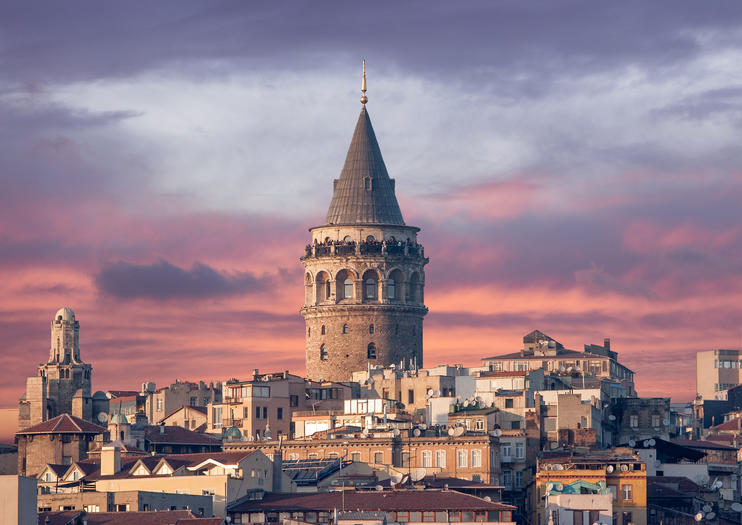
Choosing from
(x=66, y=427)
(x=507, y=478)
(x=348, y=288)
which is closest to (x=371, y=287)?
(x=348, y=288)

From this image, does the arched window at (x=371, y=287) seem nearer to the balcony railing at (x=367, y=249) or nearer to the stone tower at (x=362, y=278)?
the stone tower at (x=362, y=278)

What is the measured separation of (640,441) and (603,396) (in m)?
6.07

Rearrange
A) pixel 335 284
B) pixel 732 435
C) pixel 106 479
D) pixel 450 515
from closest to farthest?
pixel 450 515 < pixel 106 479 < pixel 335 284 < pixel 732 435

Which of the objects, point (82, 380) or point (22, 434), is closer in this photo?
point (22, 434)

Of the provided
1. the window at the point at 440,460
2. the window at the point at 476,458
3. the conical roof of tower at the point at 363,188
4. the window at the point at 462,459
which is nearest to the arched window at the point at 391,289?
the conical roof of tower at the point at 363,188

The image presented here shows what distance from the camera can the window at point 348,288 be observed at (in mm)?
168000

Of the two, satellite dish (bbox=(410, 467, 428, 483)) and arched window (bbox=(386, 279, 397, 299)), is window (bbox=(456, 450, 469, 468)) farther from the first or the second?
arched window (bbox=(386, 279, 397, 299))

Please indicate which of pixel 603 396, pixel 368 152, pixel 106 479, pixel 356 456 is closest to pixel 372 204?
pixel 368 152

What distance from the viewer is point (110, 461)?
423 feet

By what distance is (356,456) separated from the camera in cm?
13538

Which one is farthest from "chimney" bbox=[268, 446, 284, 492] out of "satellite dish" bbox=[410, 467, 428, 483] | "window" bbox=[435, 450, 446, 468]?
"window" bbox=[435, 450, 446, 468]

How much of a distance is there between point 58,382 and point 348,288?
2609 cm

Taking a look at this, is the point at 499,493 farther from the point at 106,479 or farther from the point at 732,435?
the point at 732,435

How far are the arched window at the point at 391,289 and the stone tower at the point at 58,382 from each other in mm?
26296
